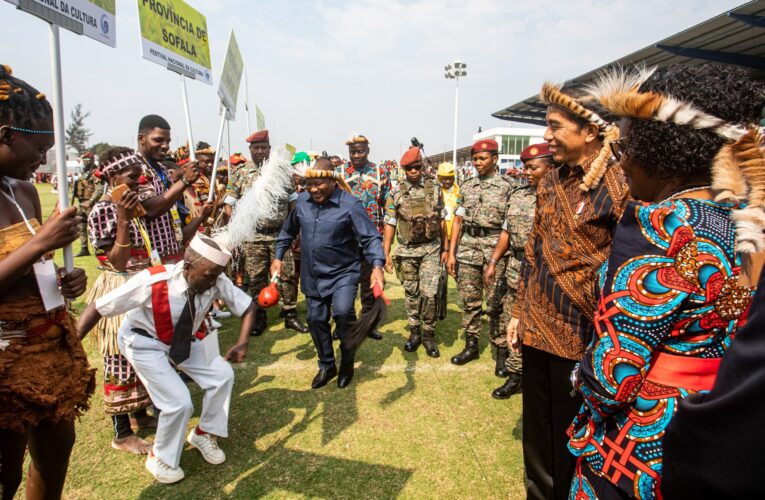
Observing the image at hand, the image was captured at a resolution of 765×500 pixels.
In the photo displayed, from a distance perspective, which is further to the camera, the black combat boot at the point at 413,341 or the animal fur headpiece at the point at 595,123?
the black combat boot at the point at 413,341

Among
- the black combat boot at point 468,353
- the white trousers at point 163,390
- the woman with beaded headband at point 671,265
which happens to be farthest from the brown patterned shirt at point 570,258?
the black combat boot at point 468,353

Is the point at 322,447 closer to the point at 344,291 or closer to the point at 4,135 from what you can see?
the point at 344,291

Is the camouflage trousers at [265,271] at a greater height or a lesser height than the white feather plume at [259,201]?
lesser

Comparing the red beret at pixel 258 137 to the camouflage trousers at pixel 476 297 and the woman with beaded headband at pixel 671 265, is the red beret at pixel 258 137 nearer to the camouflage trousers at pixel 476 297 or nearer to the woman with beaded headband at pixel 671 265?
the camouflage trousers at pixel 476 297

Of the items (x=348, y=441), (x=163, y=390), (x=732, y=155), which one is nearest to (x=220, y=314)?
(x=163, y=390)

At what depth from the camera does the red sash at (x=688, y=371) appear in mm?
1126

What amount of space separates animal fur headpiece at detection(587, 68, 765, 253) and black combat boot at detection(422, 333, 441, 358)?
3.94 m

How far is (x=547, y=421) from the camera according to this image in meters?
2.28

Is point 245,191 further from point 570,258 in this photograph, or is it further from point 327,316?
point 570,258

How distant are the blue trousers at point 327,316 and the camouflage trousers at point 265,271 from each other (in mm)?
1606

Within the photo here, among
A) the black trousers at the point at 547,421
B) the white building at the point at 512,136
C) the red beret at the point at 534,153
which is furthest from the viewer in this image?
the white building at the point at 512,136

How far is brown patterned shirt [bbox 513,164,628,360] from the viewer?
2.03 m

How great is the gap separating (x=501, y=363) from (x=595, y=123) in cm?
293

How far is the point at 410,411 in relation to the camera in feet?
12.0
